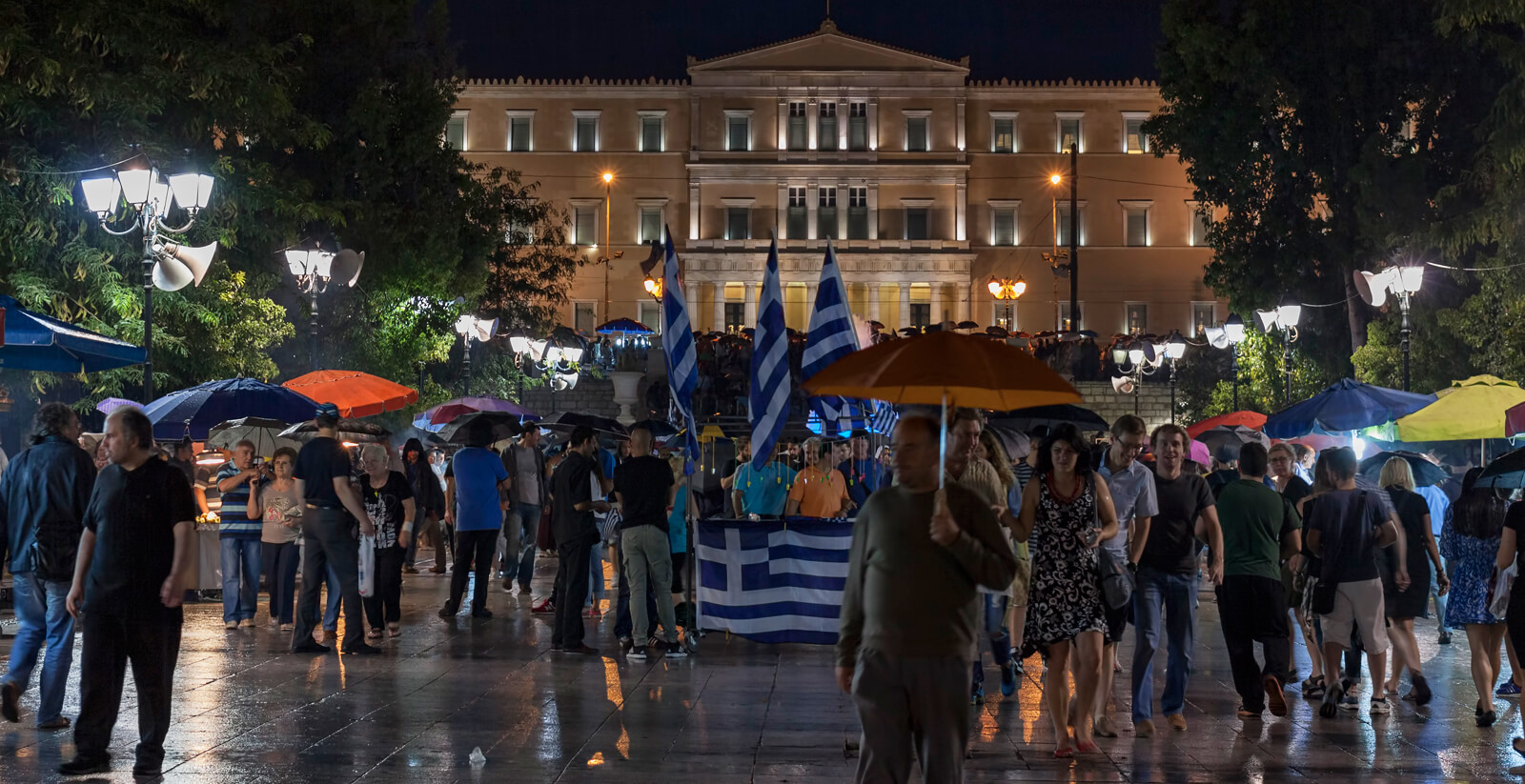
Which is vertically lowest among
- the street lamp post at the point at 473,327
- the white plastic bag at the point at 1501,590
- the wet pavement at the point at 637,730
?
the wet pavement at the point at 637,730

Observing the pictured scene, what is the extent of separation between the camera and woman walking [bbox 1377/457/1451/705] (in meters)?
8.87

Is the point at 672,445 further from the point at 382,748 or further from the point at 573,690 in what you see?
the point at 382,748

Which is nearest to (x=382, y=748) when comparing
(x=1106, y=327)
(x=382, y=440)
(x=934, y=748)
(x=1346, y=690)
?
(x=934, y=748)

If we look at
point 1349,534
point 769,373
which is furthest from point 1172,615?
point 769,373

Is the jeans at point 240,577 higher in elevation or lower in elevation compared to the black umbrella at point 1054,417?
lower

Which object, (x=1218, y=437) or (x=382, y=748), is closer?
(x=382, y=748)

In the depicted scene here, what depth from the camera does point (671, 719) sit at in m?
7.86

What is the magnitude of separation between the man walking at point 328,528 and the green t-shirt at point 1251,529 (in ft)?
18.2

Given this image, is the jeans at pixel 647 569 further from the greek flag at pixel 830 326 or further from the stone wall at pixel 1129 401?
the stone wall at pixel 1129 401

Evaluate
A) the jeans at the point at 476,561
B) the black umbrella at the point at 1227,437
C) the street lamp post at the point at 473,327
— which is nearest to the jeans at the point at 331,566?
the jeans at the point at 476,561

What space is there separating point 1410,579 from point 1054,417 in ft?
16.3

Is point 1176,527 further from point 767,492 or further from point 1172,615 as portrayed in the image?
point 767,492

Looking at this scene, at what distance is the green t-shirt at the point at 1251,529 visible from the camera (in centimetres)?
823

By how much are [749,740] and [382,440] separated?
9.41 metres
